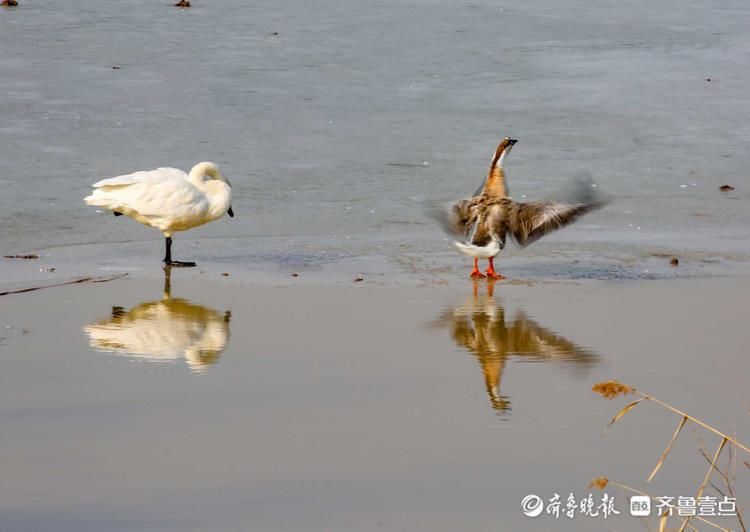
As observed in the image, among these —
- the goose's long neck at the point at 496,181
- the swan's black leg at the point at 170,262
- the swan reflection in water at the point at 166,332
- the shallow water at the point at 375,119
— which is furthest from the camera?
the shallow water at the point at 375,119

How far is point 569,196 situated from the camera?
11.0 metres

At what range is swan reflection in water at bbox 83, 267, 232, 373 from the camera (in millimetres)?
6867

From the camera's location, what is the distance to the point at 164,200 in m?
9.41

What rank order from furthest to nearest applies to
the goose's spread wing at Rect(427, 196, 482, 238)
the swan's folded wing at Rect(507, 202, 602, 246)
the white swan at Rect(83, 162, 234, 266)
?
the white swan at Rect(83, 162, 234, 266) → the goose's spread wing at Rect(427, 196, 482, 238) → the swan's folded wing at Rect(507, 202, 602, 246)

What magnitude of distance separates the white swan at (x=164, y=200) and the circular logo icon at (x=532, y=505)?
15.8 feet

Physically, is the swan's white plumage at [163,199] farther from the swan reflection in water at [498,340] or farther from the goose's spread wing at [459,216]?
the swan reflection in water at [498,340]

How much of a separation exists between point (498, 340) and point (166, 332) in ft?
5.52

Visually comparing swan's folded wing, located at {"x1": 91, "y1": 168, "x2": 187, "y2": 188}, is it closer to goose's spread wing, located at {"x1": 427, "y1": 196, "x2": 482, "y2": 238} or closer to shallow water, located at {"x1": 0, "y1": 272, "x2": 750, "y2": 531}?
shallow water, located at {"x1": 0, "y1": 272, "x2": 750, "y2": 531}

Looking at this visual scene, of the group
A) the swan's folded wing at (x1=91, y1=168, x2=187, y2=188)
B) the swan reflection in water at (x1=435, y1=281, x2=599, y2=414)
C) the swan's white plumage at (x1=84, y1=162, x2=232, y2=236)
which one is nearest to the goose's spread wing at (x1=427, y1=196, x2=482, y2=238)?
the swan reflection in water at (x1=435, y1=281, x2=599, y2=414)

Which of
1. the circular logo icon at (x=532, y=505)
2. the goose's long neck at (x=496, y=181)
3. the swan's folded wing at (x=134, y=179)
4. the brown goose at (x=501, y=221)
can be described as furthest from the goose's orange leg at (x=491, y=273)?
the circular logo icon at (x=532, y=505)

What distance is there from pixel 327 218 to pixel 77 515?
6.27 metres

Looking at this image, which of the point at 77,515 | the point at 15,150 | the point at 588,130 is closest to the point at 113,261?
the point at 15,150

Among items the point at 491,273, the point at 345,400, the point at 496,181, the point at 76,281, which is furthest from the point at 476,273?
the point at 345,400

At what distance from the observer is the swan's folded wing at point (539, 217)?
29.6 feet
